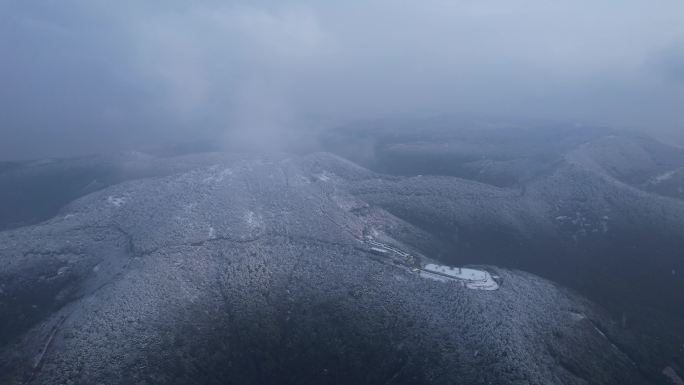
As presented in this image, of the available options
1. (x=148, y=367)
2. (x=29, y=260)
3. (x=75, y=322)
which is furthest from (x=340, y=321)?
(x=29, y=260)

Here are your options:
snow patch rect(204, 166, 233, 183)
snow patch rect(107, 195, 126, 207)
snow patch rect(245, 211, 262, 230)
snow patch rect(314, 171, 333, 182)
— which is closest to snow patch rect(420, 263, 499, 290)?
snow patch rect(245, 211, 262, 230)

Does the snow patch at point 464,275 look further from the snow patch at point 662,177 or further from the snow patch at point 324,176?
the snow patch at point 662,177

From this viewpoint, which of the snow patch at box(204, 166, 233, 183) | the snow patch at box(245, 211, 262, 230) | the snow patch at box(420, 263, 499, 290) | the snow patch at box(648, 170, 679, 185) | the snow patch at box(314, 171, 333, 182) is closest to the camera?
the snow patch at box(420, 263, 499, 290)

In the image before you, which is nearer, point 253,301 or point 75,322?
point 75,322

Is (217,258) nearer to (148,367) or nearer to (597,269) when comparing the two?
(148,367)

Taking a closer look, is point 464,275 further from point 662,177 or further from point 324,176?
point 662,177

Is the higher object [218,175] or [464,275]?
[218,175]

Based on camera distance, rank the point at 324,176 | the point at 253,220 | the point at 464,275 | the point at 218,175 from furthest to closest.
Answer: the point at 324,176 < the point at 218,175 < the point at 253,220 < the point at 464,275

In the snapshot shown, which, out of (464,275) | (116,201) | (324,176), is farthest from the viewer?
(324,176)

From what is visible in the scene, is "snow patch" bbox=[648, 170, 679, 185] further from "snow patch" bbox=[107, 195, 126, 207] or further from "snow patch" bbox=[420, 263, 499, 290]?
"snow patch" bbox=[107, 195, 126, 207]

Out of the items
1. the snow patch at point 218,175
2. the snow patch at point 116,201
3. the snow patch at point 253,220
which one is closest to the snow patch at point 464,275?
the snow patch at point 253,220

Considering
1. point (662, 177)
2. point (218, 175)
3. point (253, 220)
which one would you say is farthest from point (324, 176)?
point (662, 177)
